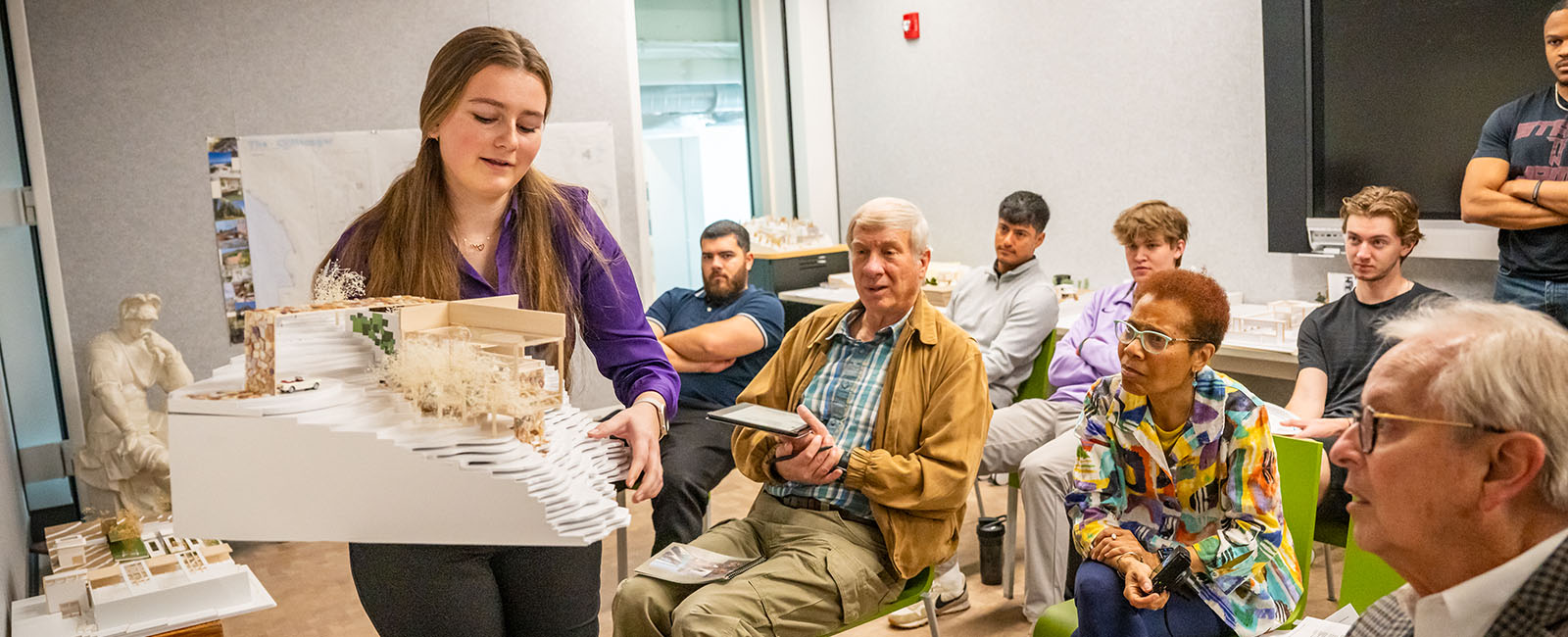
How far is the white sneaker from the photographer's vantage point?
3258 mm

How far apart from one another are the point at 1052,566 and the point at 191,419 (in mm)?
2548

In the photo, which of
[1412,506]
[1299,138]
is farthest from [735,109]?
[1412,506]

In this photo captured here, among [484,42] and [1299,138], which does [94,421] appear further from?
[1299,138]

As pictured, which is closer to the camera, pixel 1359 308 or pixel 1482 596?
pixel 1482 596

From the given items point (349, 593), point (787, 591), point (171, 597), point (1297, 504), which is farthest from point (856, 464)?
point (349, 593)

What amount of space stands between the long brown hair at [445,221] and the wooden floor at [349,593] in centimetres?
193

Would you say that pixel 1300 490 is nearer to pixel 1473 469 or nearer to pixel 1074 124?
pixel 1473 469

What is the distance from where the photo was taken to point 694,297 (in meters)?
4.13

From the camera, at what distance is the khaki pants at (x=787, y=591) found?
2229mm

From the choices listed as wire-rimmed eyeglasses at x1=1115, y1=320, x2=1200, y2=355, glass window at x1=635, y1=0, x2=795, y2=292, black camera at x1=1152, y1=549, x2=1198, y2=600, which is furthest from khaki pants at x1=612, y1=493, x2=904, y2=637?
glass window at x1=635, y1=0, x2=795, y2=292

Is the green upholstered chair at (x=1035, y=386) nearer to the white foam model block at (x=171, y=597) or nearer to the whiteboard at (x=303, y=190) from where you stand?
the whiteboard at (x=303, y=190)

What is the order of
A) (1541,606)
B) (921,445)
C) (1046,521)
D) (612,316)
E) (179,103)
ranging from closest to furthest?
(1541,606), (612,316), (921,445), (1046,521), (179,103)

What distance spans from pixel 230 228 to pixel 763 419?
3177 millimetres

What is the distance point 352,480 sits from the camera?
1.14 m
